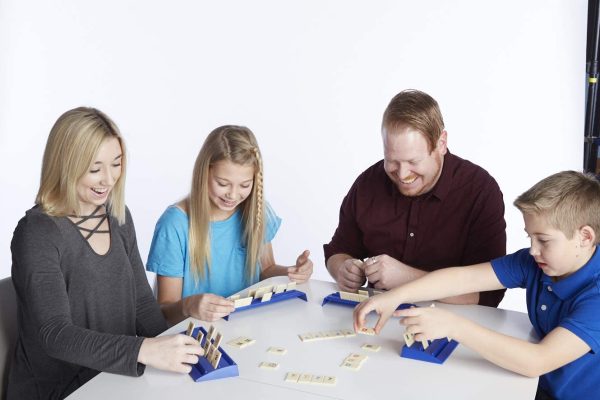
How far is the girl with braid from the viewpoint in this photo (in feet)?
7.69

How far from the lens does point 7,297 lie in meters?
1.93

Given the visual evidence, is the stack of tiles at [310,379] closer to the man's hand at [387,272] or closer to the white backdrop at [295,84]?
the man's hand at [387,272]

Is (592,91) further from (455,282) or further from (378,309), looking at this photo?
(378,309)

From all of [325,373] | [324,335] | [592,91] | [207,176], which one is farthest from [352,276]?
[592,91]

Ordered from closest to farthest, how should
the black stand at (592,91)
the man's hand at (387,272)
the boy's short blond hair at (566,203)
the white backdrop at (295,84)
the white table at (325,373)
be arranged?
the white table at (325,373), the boy's short blond hair at (566,203), the man's hand at (387,272), the black stand at (592,91), the white backdrop at (295,84)

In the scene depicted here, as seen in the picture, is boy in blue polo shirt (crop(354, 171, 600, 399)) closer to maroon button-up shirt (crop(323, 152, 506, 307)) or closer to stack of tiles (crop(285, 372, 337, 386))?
stack of tiles (crop(285, 372, 337, 386))

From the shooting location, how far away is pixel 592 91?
3844mm

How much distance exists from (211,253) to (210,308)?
56 centimetres

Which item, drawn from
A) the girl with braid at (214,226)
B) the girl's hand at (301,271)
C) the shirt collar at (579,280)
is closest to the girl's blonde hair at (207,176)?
the girl with braid at (214,226)

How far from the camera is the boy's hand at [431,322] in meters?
1.63

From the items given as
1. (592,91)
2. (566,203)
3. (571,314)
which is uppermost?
(592,91)

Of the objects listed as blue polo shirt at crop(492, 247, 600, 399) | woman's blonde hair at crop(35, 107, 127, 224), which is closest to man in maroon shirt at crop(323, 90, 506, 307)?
blue polo shirt at crop(492, 247, 600, 399)

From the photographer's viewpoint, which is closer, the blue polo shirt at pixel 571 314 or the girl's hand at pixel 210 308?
the blue polo shirt at pixel 571 314

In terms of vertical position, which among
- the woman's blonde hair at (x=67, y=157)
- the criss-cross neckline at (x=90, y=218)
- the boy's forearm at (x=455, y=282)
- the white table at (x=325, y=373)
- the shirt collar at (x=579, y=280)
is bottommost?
the white table at (x=325, y=373)
